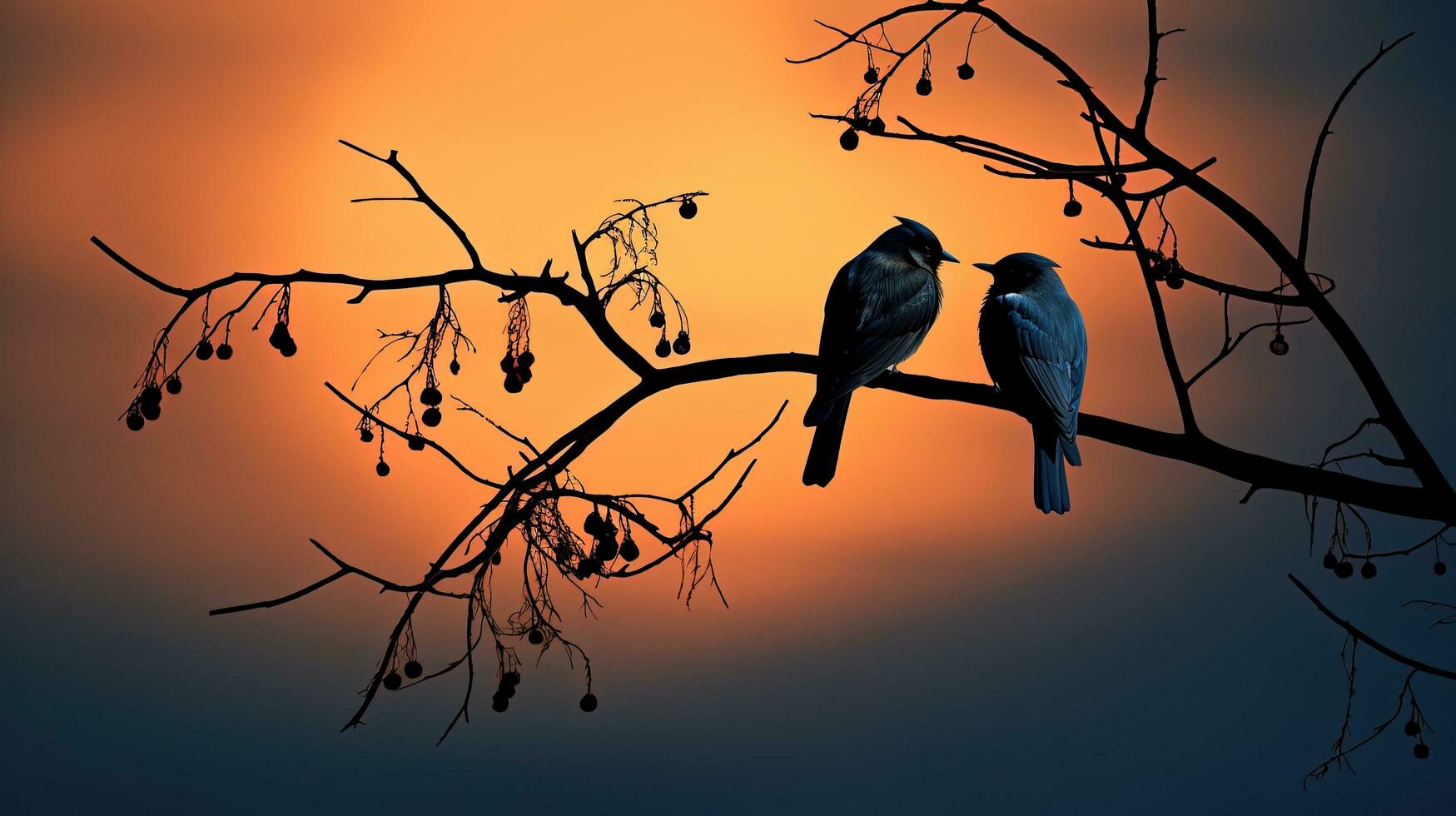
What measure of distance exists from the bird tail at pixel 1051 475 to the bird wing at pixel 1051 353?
5cm

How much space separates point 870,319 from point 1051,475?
560 millimetres

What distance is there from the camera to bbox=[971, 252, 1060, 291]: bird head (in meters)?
2.85

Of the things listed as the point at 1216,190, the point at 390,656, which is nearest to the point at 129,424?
the point at 390,656

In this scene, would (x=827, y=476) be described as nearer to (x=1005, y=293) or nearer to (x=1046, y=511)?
(x=1046, y=511)

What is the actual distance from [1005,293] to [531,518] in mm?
1369

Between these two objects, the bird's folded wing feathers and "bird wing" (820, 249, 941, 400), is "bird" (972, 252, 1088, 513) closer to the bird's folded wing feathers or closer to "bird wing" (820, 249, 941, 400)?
the bird's folded wing feathers

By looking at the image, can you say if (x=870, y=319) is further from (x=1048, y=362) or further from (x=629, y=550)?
(x=629, y=550)

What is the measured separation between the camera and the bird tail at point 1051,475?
2391 mm

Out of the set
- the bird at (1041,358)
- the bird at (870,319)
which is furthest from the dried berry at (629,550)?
the bird at (1041,358)

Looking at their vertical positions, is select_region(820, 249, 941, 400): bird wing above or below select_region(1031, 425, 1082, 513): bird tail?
above

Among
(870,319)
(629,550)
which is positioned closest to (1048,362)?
(870,319)

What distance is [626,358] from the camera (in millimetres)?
2281

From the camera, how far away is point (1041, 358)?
2498mm

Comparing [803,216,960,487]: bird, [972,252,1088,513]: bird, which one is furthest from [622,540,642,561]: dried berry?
[972,252,1088,513]: bird
